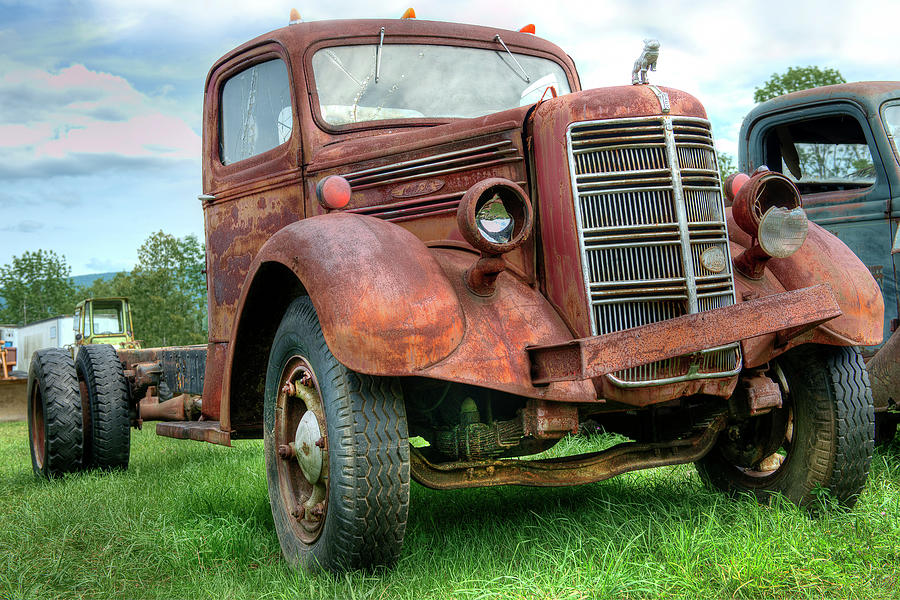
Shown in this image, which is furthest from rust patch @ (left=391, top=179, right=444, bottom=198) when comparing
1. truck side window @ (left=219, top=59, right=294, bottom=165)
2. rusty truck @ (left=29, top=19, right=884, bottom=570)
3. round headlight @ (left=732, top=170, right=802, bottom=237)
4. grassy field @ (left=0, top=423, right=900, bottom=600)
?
grassy field @ (left=0, top=423, right=900, bottom=600)

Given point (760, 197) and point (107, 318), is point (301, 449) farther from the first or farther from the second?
point (107, 318)

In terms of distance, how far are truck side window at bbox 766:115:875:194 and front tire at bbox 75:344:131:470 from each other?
4905 mm

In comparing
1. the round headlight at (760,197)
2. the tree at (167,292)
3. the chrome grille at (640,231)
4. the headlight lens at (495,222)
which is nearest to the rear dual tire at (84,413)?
the headlight lens at (495,222)

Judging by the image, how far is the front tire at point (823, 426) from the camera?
3307 mm

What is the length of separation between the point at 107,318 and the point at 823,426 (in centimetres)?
2220

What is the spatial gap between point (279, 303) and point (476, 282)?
1.06m

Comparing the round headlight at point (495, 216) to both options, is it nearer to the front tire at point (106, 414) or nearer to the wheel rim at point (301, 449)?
the wheel rim at point (301, 449)

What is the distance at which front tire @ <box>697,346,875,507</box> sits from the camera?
130 inches

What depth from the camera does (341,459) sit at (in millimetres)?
2711

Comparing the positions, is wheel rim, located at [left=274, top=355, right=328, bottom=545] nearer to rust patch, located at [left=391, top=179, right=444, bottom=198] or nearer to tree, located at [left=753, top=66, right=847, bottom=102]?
rust patch, located at [left=391, top=179, right=444, bottom=198]

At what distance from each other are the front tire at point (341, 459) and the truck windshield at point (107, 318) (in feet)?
66.7

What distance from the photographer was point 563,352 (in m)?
2.69

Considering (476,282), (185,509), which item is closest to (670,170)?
(476,282)

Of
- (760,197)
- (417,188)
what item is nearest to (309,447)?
(417,188)
